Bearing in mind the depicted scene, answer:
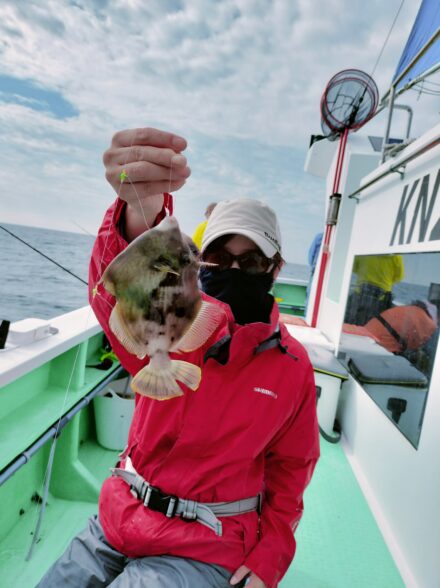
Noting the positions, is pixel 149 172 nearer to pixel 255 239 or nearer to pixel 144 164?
pixel 144 164

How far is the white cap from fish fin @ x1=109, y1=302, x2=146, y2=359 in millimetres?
708

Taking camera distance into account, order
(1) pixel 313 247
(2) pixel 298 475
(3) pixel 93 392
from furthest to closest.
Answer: (1) pixel 313 247 < (3) pixel 93 392 < (2) pixel 298 475

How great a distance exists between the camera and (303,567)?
2473 mm

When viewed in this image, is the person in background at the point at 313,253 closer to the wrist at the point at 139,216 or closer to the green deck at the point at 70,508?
the green deck at the point at 70,508

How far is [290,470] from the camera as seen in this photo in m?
1.77

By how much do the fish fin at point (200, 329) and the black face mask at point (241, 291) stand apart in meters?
0.41

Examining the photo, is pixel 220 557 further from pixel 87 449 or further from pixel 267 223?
pixel 87 449

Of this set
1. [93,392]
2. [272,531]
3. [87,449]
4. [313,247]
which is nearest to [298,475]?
[272,531]

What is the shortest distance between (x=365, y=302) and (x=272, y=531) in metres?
3.27

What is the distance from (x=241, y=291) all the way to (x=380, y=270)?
2955 mm

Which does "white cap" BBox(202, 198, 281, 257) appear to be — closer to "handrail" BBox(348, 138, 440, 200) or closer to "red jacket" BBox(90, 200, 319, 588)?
"red jacket" BBox(90, 200, 319, 588)

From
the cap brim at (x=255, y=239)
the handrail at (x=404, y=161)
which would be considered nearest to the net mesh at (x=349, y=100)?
the handrail at (x=404, y=161)

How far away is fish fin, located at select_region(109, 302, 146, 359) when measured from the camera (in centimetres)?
113

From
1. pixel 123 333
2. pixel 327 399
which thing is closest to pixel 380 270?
pixel 327 399
